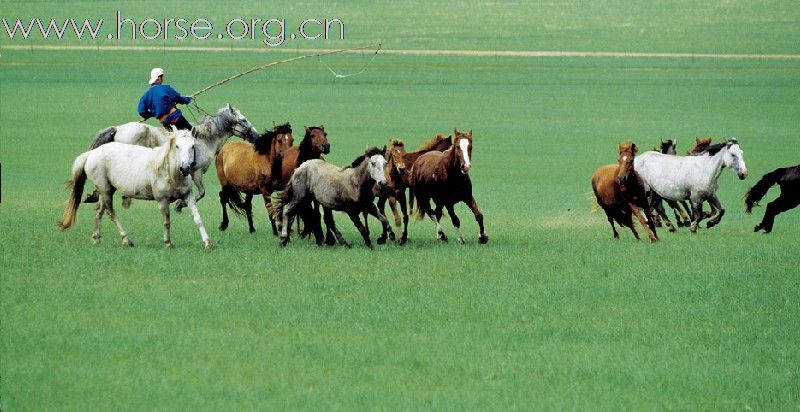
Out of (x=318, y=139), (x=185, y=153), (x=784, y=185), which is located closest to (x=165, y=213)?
(x=185, y=153)

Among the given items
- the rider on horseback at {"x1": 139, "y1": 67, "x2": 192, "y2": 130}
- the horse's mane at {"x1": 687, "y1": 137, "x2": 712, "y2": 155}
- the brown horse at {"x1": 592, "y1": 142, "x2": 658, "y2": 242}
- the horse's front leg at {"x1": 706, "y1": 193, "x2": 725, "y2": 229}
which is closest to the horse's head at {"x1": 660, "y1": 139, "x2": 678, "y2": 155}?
the horse's mane at {"x1": 687, "y1": 137, "x2": 712, "y2": 155}

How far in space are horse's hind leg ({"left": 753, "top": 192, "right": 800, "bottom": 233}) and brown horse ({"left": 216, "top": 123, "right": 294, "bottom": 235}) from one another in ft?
21.9

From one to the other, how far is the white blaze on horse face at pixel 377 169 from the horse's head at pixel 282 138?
7.33 ft

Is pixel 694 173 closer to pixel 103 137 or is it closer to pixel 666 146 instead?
pixel 666 146

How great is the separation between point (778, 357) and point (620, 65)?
200 ft

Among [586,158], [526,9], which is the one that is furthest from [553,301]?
[526,9]

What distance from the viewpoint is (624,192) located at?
1800 cm

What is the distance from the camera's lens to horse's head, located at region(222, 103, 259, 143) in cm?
1762

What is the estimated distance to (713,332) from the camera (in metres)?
11.5

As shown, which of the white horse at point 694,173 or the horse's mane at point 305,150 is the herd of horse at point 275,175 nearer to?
the horse's mane at point 305,150

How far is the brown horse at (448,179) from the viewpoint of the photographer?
1672 cm

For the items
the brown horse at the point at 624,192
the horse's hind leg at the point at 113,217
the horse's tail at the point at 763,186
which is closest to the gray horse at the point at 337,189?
the horse's hind leg at the point at 113,217

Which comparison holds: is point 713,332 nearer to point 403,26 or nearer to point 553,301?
point 553,301

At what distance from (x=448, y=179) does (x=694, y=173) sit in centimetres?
400
